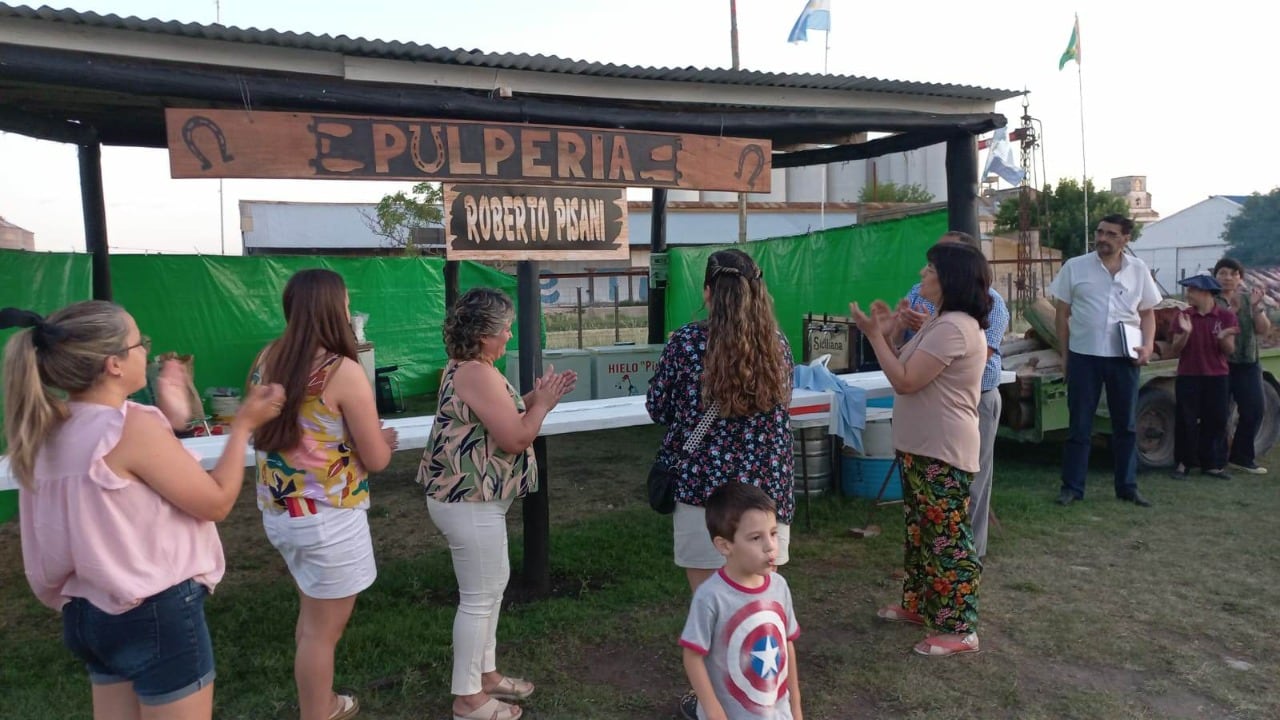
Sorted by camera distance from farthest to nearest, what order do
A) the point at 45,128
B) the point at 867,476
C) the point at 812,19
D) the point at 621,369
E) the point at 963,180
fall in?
the point at 812,19, the point at 621,369, the point at 45,128, the point at 963,180, the point at 867,476

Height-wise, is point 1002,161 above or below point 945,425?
above

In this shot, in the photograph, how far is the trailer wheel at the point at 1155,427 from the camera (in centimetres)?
721

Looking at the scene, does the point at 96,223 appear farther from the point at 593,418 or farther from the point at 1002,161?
the point at 1002,161

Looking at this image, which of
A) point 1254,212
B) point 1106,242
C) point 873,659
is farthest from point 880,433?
point 1254,212

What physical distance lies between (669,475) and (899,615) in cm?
175

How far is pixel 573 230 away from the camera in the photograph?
477cm

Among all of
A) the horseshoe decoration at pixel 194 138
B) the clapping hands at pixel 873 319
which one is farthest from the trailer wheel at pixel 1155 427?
the horseshoe decoration at pixel 194 138

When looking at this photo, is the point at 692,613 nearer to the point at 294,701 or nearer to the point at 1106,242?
the point at 294,701

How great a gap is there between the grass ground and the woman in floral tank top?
866mm

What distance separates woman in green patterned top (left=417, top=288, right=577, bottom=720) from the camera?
3.03 m

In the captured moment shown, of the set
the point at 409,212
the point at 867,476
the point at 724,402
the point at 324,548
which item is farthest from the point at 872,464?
the point at 409,212

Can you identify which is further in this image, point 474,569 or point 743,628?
point 474,569

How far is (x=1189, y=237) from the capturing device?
51094 millimetres

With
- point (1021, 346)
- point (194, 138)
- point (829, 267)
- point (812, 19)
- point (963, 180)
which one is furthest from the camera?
point (812, 19)
